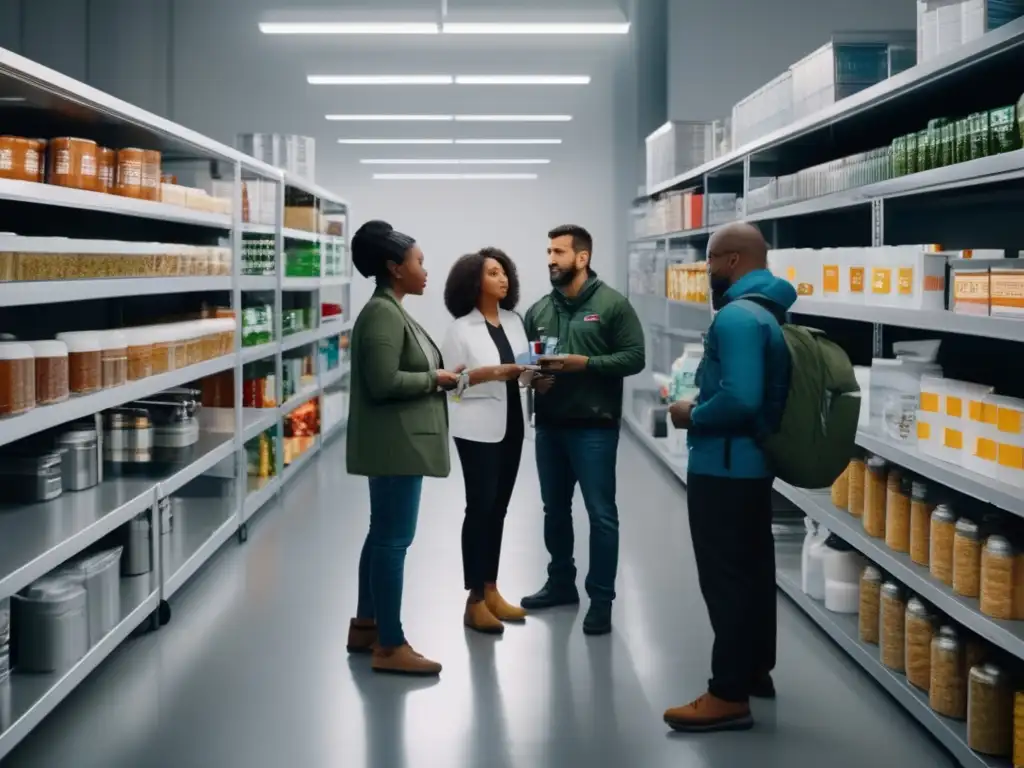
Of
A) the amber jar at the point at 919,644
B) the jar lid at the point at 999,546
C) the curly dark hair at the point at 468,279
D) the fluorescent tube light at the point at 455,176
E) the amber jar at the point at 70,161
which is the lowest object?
the amber jar at the point at 919,644

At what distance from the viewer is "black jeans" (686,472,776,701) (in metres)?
3.32

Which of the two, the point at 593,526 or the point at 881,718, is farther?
the point at 593,526

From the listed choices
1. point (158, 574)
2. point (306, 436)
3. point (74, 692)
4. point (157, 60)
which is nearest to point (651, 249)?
point (306, 436)

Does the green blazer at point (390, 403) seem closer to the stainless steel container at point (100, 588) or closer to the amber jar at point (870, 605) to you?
the stainless steel container at point (100, 588)

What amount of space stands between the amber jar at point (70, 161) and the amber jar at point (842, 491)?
307cm

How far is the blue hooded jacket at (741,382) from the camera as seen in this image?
10.3 ft

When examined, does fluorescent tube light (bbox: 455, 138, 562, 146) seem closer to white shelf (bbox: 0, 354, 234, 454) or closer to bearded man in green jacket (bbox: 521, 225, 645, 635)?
white shelf (bbox: 0, 354, 234, 454)

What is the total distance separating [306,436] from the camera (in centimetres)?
884

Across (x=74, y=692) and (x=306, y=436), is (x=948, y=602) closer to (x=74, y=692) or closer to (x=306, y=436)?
(x=74, y=692)

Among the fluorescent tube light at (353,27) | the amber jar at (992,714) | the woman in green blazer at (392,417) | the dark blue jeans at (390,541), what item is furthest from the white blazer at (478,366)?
the fluorescent tube light at (353,27)

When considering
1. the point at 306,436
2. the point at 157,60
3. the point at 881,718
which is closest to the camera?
the point at 881,718

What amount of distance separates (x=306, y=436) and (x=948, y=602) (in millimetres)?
6338

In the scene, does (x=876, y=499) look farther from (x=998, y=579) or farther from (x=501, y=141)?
(x=501, y=141)

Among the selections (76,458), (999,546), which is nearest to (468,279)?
(76,458)
